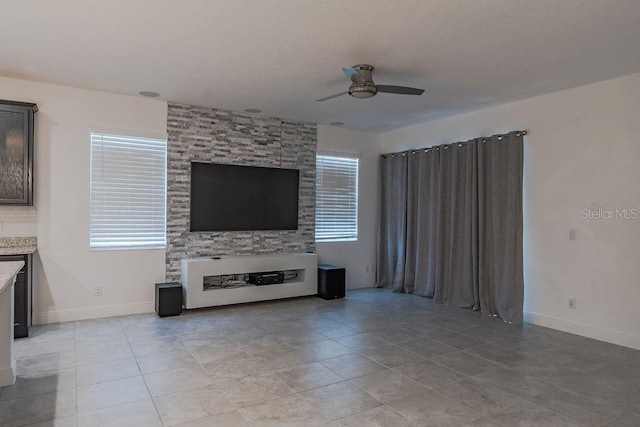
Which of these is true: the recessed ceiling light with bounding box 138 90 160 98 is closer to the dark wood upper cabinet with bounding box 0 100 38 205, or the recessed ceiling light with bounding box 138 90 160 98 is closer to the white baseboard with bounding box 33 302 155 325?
the dark wood upper cabinet with bounding box 0 100 38 205

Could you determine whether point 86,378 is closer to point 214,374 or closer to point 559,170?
point 214,374

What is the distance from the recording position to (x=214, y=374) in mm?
3281

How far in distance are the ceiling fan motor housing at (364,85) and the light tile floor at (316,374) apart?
7.99 ft

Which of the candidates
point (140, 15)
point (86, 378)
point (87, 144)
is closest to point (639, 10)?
point (140, 15)

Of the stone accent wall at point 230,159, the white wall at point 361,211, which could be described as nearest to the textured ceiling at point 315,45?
the stone accent wall at point 230,159

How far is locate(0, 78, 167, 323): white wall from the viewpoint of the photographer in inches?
186

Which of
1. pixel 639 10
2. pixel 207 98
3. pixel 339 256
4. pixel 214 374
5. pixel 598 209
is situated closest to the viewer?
pixel 639 10

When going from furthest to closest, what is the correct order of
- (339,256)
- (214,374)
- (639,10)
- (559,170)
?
(339,256), (559,170), (214,374), (639,10)

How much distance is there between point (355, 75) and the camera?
3688 millimetres

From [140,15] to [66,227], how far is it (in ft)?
9.84

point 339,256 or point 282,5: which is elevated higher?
point 282,5

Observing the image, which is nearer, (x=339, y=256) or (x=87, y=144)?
(x=87, y=144)

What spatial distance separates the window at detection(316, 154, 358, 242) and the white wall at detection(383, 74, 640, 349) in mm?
2565

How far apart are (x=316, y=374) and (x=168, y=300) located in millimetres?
2553
